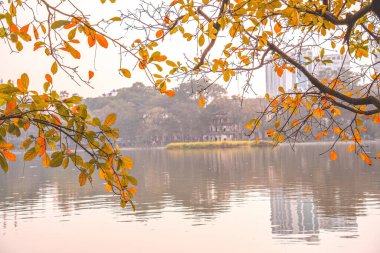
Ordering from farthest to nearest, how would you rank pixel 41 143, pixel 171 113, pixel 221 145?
1. pixel 171 113
2. pixel 221 145
3. pixel 41 143

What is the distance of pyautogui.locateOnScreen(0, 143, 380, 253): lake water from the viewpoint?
11.3m

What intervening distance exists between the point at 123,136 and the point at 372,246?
8458cm

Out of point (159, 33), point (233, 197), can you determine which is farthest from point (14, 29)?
point (233, 197)

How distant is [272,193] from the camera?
Result: 18703 millimetres

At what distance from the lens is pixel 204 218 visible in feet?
46.6

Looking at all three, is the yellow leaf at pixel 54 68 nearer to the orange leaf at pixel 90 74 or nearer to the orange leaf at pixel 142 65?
the orange leaf at pixel 90 74

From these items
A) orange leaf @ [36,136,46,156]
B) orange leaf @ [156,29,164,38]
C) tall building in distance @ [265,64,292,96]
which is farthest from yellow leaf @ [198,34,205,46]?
tall building in distance @ [265,64,292,96]

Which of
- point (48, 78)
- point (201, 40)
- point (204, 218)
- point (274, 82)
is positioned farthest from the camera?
point (274, 82)

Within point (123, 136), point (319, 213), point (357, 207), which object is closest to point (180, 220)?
point (319, 213)

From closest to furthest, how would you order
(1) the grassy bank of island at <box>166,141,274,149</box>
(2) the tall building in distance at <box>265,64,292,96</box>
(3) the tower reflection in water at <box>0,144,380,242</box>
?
(3) the tower reflection in water at <box>0,144,380,242</box>, (1) the grassy bank of island at <box>166,141,274,149</box>, (2) the tall building in distance at <box>265,64,292,96</box>

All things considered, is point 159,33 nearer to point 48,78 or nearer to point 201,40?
point 201,40

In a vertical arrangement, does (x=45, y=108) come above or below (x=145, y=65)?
below

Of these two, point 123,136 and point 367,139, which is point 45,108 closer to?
point 367,139

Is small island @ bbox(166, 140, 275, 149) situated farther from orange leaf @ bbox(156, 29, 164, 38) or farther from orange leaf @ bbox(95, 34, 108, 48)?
orange leaf @ bbox(95, 34, 108, 48)
